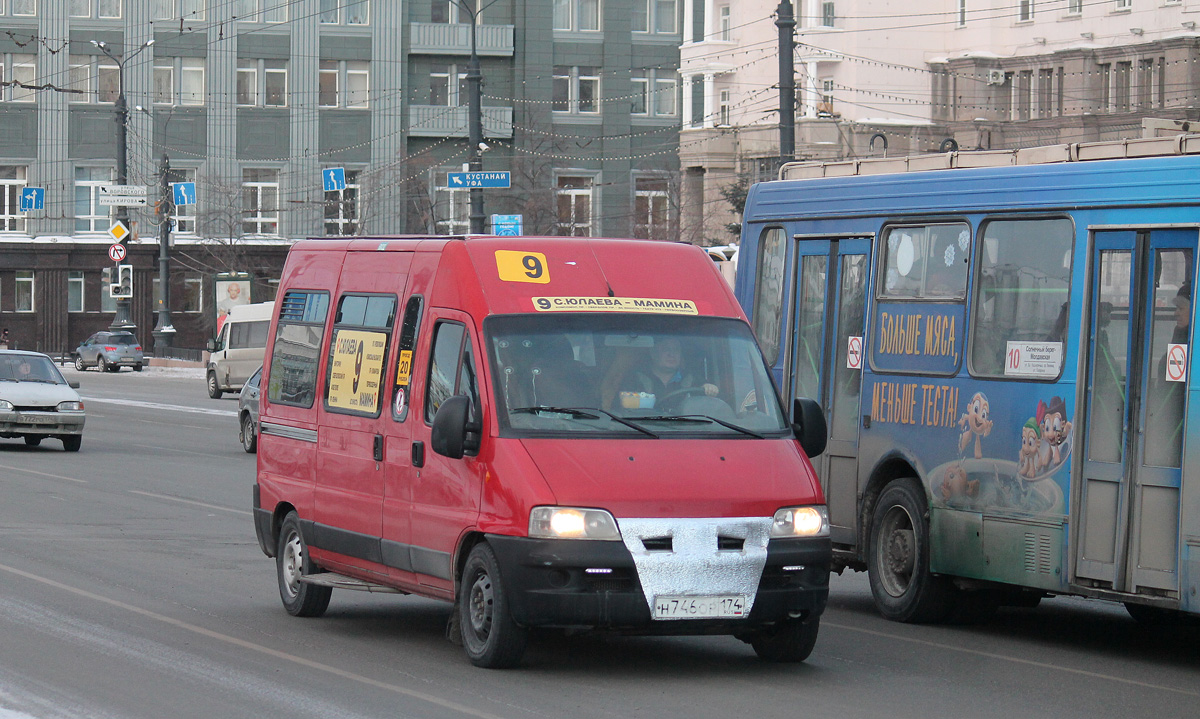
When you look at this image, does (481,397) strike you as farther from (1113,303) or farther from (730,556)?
(1113,303)

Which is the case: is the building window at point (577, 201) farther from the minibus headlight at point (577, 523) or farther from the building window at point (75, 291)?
the minibus headlight at point (577, 523)

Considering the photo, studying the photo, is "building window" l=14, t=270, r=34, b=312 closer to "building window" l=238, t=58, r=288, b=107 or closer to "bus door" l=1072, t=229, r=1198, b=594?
"building window" l=238, t=58, r=288, b=107

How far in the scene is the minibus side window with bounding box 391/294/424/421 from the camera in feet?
31.4

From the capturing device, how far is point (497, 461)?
8.52 meters

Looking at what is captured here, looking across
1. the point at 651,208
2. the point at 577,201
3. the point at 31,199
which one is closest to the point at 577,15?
the point at 577,201

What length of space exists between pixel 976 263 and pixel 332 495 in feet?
14.1

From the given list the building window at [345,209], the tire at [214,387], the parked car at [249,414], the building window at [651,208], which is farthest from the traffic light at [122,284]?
the parked car at [249,414]

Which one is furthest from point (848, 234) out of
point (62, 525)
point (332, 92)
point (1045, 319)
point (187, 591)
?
point (332, 92)

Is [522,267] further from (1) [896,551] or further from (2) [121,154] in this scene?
(2) [121,154]

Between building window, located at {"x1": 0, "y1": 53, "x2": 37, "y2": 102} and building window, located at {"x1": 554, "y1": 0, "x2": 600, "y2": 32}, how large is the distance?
22.9m

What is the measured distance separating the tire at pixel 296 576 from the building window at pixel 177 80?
66.1 meters

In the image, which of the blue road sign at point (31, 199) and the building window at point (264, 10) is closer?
the blue road sign at point (31, 199)

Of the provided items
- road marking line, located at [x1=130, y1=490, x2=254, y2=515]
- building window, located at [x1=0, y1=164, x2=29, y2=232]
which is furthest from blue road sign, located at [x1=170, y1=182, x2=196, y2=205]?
road marking line, located at [x1=130, y1=490, x2=254, y2=515]

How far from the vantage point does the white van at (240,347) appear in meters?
44.1
